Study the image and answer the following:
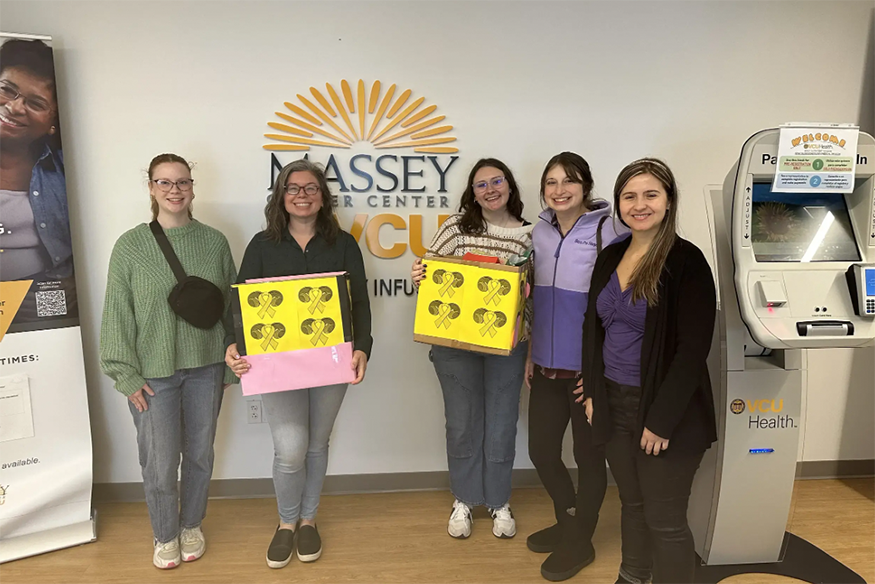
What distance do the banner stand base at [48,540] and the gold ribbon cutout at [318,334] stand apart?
1.48 metres

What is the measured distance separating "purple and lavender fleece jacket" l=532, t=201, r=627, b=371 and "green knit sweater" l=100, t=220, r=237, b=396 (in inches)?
56.5

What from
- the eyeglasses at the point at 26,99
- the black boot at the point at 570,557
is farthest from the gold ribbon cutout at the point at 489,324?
the eyeglasses at the point at 26,99

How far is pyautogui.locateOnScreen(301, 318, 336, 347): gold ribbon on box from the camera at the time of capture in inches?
81.3

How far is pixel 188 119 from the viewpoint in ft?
8.43

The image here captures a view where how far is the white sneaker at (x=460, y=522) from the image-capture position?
7.86 feet

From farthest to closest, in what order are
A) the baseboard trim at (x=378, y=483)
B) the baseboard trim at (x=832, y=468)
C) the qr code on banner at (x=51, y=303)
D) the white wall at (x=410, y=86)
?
the baseboard trim at (x=832, y=468) → the baseboard trim at (x=378, y=483) → the white wall at (x=410, y=86) → the qr code on banner at (x=51, y=303)

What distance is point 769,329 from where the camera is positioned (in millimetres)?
1831

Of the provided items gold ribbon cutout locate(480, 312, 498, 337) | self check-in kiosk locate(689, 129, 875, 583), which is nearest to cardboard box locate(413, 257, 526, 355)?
gold ribbon cutout locate(480, 312, 498, 337)

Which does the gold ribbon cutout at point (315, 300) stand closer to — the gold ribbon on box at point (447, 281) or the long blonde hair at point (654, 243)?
the gold ribbon on box at point (447, 281)

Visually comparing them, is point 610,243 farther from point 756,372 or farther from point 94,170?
point 94,170

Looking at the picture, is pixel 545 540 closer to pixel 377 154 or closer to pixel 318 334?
pixel 318 334

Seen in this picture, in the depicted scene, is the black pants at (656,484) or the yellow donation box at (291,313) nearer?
the black pants at (656,484)

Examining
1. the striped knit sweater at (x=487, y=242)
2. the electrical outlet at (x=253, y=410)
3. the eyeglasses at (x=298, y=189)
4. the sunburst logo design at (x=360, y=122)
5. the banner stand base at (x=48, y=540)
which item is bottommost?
the banner stand base at (x=48, y=540)

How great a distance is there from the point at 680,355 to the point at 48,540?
2823mm
